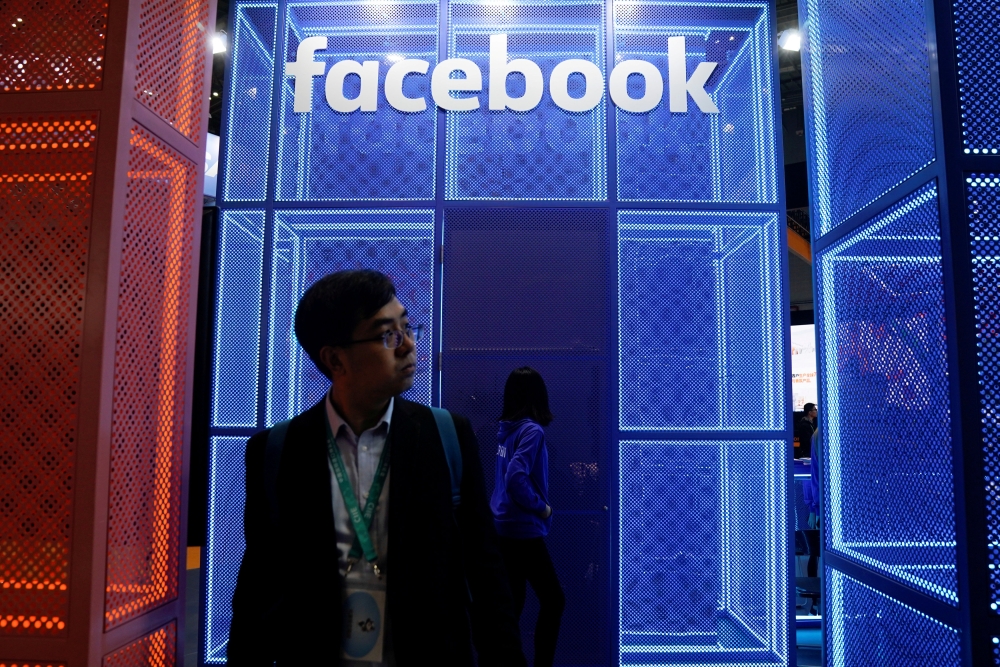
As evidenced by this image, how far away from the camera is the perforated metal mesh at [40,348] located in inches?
82.4

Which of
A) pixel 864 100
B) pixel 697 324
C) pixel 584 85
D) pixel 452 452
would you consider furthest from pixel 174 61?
pixel 697 324

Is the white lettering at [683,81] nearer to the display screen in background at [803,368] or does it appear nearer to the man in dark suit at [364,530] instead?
the man in dark suit at [364,530]

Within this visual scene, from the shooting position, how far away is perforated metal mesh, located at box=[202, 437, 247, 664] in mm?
4574

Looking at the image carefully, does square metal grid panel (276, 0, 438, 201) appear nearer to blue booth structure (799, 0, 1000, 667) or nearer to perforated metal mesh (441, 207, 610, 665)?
perforated metal mesh (441, 207, 610, 665)

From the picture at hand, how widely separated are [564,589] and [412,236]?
7.97ft

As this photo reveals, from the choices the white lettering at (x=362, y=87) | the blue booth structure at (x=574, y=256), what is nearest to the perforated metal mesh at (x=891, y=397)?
the blue booth structure at (x=574, y=256)

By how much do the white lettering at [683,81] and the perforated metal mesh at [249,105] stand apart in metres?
2.67

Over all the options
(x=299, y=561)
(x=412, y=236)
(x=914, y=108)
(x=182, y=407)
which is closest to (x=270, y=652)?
(x=299, y=561)

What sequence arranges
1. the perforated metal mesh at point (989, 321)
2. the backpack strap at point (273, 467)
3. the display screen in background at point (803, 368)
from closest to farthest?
the backpack strap at point (273, 467) < the perforated metal mesh at point (989, 321) < the display screen in background at point (803, 368)

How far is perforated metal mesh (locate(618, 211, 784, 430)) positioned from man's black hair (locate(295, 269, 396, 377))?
314cm

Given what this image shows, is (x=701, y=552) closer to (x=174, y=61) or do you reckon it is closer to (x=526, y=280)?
(x=526, y=280)

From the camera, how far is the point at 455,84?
16.2 ft

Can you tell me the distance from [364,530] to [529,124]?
3791mm

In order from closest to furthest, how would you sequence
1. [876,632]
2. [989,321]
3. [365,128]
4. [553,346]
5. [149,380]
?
[989,321] → [149,380] → [876,632] → [553,346] → [365,128]
